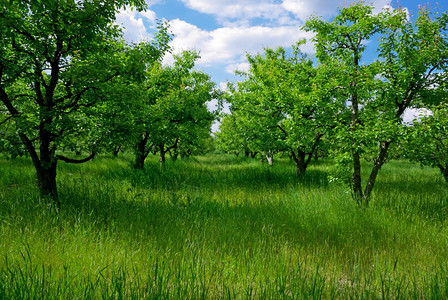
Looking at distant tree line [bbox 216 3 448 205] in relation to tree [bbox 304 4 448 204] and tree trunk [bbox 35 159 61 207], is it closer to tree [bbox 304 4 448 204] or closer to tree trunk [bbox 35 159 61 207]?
tree [bbox 304 4 448 204]

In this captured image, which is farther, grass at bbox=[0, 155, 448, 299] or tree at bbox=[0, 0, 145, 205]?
Answer: tree at bbox=[0, 0, 145, 205]

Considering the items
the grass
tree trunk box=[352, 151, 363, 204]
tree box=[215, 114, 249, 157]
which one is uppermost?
tree box=[215, 114, 249, 157]

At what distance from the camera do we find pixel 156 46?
6.50 m

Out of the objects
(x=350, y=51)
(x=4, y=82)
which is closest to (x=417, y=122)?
(x=350, y=51)

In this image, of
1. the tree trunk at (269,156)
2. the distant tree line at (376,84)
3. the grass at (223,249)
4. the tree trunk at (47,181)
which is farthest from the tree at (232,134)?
the tree trunk at (47,181)

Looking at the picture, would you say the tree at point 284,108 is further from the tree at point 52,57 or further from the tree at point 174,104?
the tree at point 52,57

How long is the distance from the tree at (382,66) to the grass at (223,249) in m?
1.61

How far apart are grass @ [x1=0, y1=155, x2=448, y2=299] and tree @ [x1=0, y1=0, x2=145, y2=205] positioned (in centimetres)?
148

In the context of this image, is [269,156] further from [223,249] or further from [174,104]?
[223,249]

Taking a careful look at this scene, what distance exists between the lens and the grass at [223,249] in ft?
8.32

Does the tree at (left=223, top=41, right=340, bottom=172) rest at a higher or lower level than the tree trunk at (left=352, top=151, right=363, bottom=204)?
higher

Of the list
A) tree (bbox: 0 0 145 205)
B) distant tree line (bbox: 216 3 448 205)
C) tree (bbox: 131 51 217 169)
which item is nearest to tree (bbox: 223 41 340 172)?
distant tree line (bbox: 216 3 448 205)

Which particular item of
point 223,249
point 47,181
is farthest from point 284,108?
point 47,181

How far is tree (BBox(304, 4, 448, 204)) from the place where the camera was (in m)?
5.11
